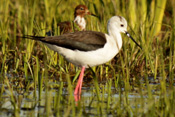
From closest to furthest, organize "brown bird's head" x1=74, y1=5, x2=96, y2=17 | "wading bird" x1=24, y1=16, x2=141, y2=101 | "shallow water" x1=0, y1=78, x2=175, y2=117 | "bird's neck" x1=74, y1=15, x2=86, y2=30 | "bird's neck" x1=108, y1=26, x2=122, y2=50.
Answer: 1. "shallow water" x1=0, y1=78, x2=175, y2=117
2. "wading bird" x1=24, y1=16, x2=141, y2=101
3. "bird's neck" x1=108, y1=26, x2=122, y2=50
4. "bird's neck" x1=74, y1=15, x2=86, y2=30
5. "brown bird's head" x1=74, y1=5, x2=96, y2=17

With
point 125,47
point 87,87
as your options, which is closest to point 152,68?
point 125,47

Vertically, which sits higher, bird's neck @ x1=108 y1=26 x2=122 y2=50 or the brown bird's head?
the brown bird's head

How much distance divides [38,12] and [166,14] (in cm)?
348

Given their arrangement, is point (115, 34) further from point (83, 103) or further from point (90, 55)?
point (83, 103)

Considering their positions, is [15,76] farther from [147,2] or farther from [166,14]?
[166,14]

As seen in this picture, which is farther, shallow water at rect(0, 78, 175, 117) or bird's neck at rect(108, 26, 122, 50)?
bird's neck at rect(108, 26, 122, 50)

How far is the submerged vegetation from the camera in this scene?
4.95 meters

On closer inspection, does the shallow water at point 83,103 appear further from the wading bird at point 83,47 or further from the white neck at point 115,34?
the white neck at point 115,34

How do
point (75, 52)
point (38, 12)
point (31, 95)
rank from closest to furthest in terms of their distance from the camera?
point (31, 95) < point (75, 52) < point (38, 12)

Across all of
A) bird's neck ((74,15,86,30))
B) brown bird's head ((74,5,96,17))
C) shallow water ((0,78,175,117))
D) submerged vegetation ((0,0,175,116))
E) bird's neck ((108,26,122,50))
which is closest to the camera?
shallow water ((0,78,175,117))

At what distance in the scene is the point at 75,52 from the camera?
6395 mm

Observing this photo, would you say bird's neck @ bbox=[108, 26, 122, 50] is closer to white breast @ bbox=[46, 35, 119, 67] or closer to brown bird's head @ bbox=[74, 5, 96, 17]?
white breast @ bbox=[46, 35, 119, 67]

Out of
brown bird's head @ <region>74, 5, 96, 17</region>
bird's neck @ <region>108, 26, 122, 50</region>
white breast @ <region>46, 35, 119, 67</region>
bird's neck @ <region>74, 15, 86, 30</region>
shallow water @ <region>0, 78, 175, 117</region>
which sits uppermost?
brown bird's head @ <region>74, 5, 96, 17</region>

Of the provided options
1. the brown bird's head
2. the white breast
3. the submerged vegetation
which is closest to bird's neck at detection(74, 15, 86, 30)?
the brown bird's head
